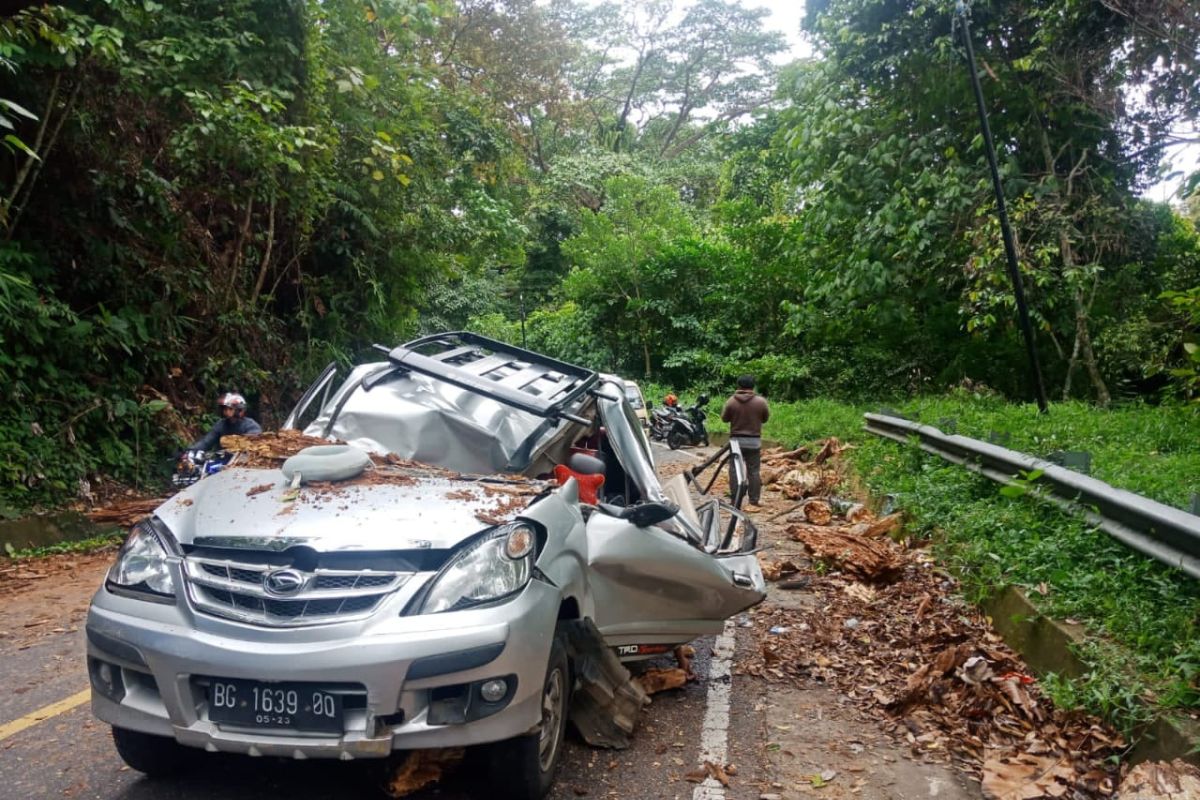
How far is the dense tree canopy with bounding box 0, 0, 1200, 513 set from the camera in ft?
29.7

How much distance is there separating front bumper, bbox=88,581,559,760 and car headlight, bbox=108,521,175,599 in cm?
9

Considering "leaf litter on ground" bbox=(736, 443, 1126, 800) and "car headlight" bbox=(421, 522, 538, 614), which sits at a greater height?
"car headlight" bbox=(421, 522, 538, 614)

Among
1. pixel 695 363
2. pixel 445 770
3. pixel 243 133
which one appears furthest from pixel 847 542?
pixel 695 363

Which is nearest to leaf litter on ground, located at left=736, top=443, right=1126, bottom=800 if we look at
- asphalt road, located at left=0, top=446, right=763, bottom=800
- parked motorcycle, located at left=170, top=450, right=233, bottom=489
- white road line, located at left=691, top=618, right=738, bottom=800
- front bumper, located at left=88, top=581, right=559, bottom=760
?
white road line, located at left=691, top=618, right=738, bottom=800

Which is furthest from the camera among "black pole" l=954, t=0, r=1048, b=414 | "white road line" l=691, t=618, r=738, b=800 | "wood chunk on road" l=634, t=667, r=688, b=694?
"black pole" l=954, t=0, r=1048, b=414

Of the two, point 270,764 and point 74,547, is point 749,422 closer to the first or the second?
point 74,547

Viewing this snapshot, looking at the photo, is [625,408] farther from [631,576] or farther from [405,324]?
[405,324]

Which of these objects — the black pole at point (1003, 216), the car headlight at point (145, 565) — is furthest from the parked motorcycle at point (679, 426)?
the car headlight at point (145, 565)

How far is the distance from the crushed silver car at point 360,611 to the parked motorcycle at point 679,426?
13.6 metres

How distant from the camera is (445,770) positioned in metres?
3.45

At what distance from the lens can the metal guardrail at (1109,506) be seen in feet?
13.5

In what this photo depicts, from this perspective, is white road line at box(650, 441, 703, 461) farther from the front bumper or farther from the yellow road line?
the front bumper

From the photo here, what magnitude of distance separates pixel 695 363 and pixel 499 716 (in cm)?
2258

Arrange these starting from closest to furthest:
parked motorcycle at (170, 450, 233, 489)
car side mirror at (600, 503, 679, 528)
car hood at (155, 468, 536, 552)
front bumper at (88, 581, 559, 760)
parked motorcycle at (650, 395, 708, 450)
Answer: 1. front bumper at (88, 581, 559, 760)
2. car hood at (155, 468, 536, 552)
3. car side mirror at (600, 503, 679, 528)
4. parked motorcycle at (170, 450, 233, 489)
5. parked motorcycle at (650, 395, 708, 450)
